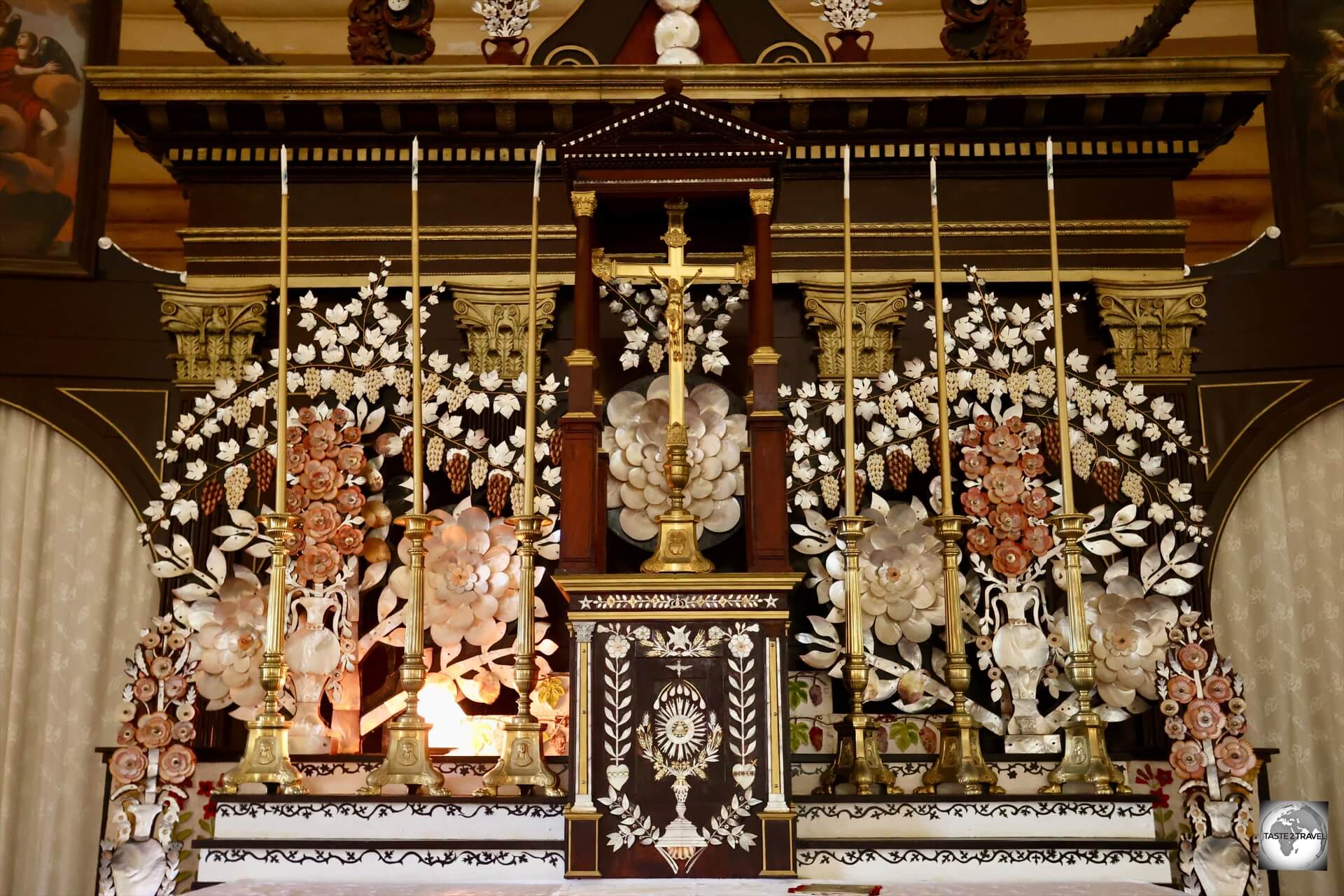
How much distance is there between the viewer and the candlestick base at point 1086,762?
177 inches

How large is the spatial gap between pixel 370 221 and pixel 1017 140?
263 cm

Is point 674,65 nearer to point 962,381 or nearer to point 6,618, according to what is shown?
point 962,381

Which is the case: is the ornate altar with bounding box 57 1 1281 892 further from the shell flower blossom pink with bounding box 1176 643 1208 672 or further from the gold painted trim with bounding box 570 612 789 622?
the gold painted trim with bounding box 570 612 789 622

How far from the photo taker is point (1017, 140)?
600cm

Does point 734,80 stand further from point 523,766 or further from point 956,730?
point 523,766

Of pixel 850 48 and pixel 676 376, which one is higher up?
pixel 850 48

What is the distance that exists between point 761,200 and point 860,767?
178cm

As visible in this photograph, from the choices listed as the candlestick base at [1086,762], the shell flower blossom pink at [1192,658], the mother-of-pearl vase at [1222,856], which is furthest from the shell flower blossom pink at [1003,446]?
the mother-of-pearl vase at [1222,856]

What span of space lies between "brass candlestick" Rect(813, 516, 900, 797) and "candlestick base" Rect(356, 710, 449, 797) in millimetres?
1208

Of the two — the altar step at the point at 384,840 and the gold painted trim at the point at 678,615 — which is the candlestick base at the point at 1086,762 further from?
the altar step at the point at 384,840

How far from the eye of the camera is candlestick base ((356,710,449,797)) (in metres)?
4.45

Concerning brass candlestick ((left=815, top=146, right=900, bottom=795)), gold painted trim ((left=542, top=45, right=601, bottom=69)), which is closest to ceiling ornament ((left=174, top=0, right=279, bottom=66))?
gold painted trim ((left=542, top=45, right=601, bottom=69))

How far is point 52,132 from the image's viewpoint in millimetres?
6465

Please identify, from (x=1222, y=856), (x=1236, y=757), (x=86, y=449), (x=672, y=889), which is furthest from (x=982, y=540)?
(x=86, y=449)
